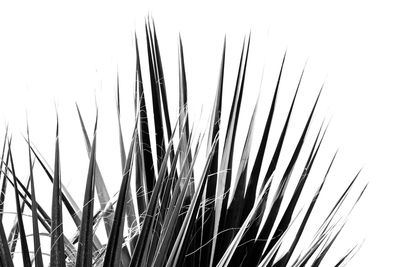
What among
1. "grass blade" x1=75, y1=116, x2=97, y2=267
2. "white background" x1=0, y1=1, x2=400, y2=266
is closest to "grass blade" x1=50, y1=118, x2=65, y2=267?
"grass blade" x1=75, y1=116, x2=97, y2=267

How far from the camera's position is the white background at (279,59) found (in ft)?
7.75

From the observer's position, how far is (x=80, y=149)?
7.24 feet

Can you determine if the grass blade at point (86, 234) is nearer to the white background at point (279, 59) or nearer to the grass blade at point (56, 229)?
the grass blade at point (56, 229)

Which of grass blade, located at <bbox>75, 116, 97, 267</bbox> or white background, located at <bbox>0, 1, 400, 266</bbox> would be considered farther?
white background, located at <bbox>0, 1, 400, 266</bbox>

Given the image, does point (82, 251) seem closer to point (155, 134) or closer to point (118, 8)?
point (155, 134)

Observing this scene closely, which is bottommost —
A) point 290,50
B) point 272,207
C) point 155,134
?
point 272,207

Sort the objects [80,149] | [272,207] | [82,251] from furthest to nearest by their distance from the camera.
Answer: [80,149] < [272,207] < [82,251]

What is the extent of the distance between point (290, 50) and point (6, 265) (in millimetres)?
1774

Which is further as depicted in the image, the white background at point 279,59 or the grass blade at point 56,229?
the white background at point 279,59

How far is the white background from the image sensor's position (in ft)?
7.75

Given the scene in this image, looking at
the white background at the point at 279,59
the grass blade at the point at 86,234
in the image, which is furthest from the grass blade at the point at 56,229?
the white background at the point at 279,59

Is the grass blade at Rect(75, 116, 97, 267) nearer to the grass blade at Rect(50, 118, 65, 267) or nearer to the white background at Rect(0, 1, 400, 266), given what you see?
the grass blade at Rect(50, 118, 65, 267)

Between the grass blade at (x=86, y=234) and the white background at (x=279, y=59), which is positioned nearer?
the grass blade at (x=86, y=234)

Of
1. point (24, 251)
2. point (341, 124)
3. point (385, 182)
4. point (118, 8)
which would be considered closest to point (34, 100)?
point (118, 8)
